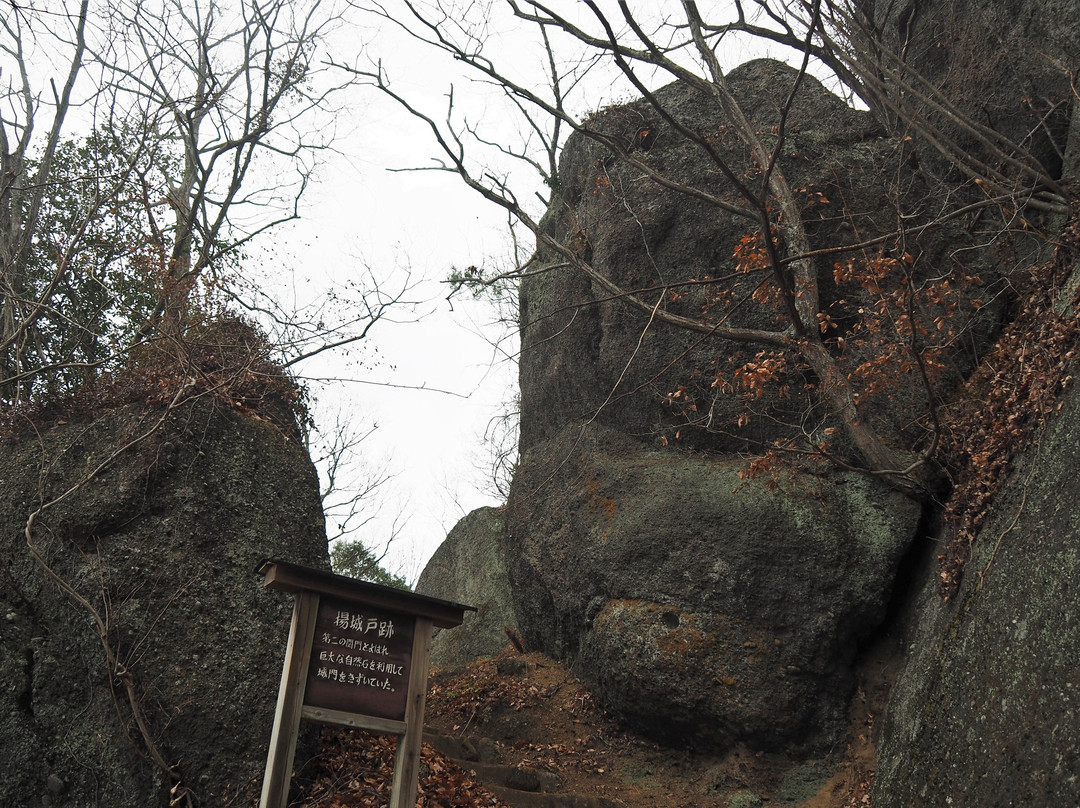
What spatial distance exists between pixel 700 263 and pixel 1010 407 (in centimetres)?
481

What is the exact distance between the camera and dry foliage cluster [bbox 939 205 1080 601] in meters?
6.51

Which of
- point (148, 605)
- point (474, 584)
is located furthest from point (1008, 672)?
point (474, 584)

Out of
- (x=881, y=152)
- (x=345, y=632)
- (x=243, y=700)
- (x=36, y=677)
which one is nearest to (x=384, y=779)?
(x=243, y=700)

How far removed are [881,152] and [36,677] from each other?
11.4 meters

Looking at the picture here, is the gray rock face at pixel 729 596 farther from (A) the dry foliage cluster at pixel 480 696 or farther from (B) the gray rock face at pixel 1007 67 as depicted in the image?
(B) the gray rock face at pixel 1007 67

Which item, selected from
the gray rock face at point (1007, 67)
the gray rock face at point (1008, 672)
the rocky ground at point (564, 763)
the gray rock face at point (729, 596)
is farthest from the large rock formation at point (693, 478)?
the gray rock face at point (1008, 672)

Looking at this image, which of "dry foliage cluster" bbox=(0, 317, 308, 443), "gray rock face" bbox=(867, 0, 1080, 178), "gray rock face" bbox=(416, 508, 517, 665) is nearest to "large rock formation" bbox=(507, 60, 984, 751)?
"gray rock face" bbox=(867, 0, 1080, 178)

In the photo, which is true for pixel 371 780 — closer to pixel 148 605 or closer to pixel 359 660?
pixel 359 660

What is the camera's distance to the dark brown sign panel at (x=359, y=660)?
18.9 feet

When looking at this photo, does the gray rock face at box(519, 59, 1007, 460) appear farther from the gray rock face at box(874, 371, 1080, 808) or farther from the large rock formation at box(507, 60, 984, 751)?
the gray rock face at box(874, 371, 1080, 808)

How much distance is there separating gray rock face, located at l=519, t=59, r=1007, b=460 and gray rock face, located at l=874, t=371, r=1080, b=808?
298 cm

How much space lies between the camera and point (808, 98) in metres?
12.2

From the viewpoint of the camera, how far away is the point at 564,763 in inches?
348

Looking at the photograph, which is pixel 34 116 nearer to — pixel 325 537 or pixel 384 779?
pixel 325 537
